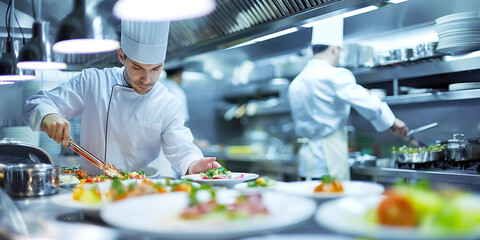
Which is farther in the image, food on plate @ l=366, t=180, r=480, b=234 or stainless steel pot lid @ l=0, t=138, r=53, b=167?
stainless steel pot lid @ l=0, t=138, r=53, b=167

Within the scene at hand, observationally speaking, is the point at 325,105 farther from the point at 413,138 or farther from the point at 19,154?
the point at 19,154

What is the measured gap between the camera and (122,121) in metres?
2.68

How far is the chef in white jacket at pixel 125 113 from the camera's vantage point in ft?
8.43

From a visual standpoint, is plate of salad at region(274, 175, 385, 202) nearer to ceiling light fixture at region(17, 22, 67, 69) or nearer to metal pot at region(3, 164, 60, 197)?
metal pot at region(3, 164, 60, 197)

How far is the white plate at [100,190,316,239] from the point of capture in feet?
3.07

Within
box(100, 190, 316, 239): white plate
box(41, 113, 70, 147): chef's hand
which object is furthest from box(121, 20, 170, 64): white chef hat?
box(100, 190, 316, 239): white plate

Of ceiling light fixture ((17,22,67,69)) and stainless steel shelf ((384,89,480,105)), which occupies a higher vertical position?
ceiling light fixture ((17,22,67,69))

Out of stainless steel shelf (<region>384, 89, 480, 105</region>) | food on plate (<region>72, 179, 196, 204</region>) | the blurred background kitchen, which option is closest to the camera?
food on plate (<region>72, 179, 196, 204</region>)

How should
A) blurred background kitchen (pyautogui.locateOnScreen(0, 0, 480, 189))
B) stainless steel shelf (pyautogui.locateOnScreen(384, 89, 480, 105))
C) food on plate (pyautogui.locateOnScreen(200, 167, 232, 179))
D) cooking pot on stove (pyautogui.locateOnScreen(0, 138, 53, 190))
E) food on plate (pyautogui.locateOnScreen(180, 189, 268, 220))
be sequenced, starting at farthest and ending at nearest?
stainless steel shelf (pyautogui.locateOnScreen(384, 89, 480, 105)), blurred background kitchen (pyautogui.locateOnScreen(0, 0, 480, 189)), cooking pot on stove (pyautogui.locateOnScreen(0, 138, 53, 190)), food on plate (pyautogui.locateOnScreen(200, 167, 232, 179)), food on plate (pyautogui.locateOnScreen(180, 189, 268, 220))

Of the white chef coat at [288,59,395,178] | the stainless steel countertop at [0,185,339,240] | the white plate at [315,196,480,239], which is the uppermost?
the white chef coat at [288,59,395,178]

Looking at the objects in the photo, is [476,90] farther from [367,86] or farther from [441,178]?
[367,86]

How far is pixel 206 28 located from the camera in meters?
3.63

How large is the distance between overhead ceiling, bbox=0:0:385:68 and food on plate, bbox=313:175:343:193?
1249mm

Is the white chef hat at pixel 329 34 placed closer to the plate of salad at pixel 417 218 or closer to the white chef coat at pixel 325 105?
the white chef coat at pixel 325 105
